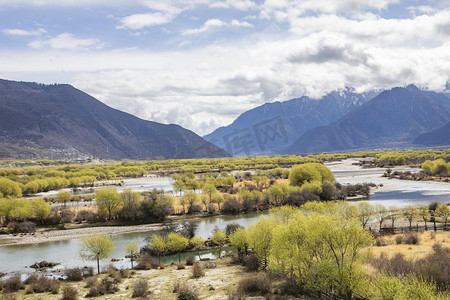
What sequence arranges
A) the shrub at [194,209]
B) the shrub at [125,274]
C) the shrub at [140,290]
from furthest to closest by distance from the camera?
1. the shrub at [194,209]
2. the shrub at [125,274]
3. the shrub at [140,290]

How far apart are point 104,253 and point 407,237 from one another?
38207 mm

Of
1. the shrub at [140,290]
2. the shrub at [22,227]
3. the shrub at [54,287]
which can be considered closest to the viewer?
the shrub at [140,290]

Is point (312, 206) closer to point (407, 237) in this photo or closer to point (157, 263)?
point (407, 237)

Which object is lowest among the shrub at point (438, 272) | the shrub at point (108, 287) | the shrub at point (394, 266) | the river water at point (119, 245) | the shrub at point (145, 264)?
the river water at point (119, 245)

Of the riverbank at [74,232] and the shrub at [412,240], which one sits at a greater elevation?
the shrub at [412,240]

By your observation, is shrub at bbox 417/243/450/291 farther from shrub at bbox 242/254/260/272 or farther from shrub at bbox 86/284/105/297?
shrub at bbox 86/284/105/297

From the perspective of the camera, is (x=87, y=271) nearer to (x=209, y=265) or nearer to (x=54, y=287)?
(x=54, y=287)

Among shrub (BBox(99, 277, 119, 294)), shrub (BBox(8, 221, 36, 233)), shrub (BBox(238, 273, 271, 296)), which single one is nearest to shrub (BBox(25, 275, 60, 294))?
shrub (BBox(99, 277, 119, 294))

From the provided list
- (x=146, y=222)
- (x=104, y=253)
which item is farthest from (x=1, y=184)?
(x=104, y=253)

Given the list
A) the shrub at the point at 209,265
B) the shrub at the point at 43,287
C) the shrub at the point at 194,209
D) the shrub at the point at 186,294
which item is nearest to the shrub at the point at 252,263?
the shrub at the point at 209,265

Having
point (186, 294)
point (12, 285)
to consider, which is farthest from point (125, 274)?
point (186, 294)

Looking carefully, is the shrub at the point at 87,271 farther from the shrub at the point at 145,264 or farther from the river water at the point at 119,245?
the shrub at the point at 145,264

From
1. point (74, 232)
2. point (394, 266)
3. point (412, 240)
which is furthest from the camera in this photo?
point (74, 232)

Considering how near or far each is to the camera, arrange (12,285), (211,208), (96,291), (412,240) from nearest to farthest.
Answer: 1. (96,291)
2. (12,285)
3. (412,240)
4. (211,208)
